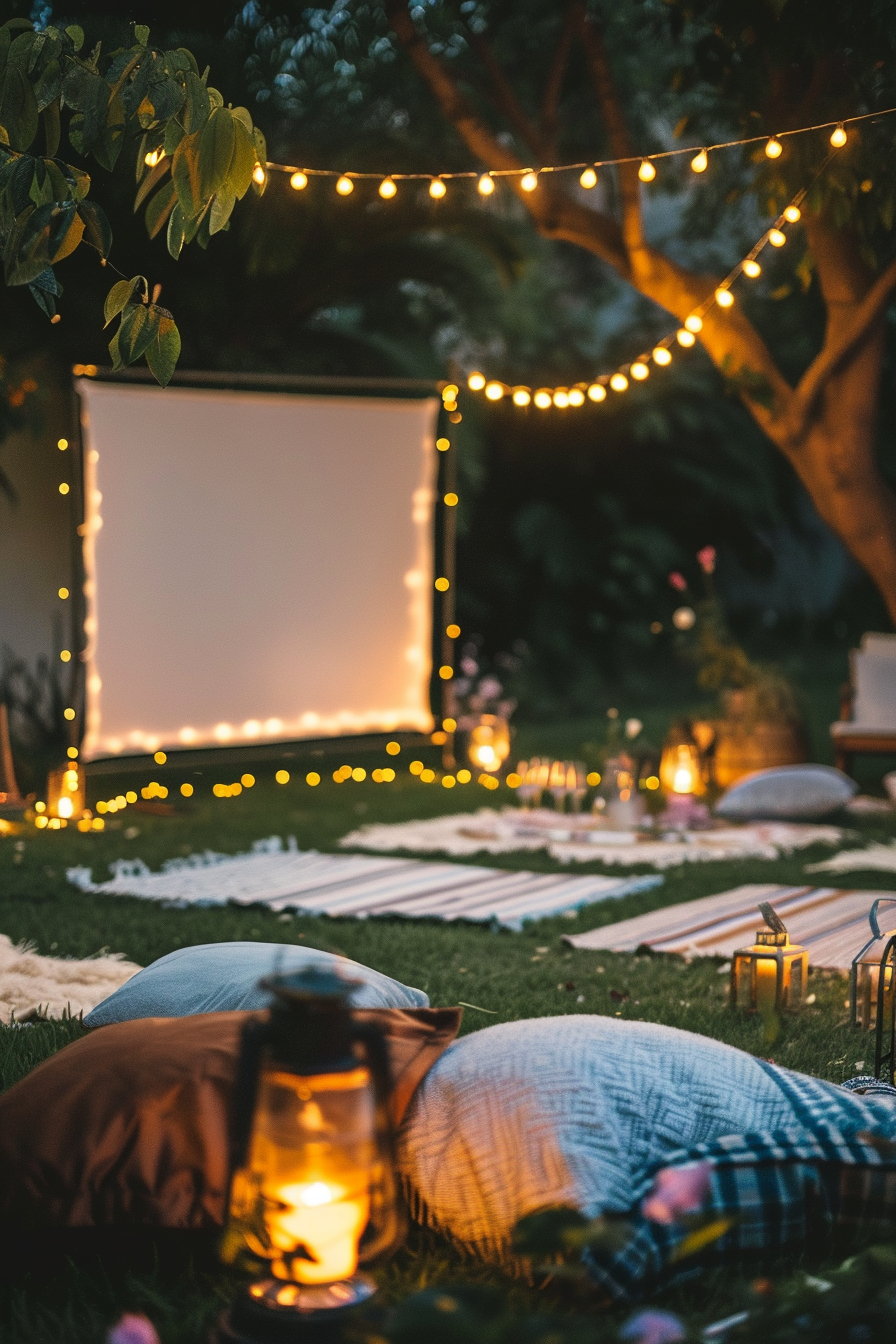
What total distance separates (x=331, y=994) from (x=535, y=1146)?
2.10 ft

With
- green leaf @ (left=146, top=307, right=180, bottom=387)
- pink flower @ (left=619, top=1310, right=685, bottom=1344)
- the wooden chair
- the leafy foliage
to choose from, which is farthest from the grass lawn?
the leafy foliage

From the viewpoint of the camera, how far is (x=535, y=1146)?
1.86 meters

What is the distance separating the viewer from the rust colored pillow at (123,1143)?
183 centimetres

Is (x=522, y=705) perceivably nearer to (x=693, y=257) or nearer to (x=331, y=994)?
(x=693, y=257)

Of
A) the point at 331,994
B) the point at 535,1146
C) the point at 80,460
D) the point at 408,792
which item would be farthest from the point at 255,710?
the point at 331,994

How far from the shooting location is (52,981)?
3.25 metres

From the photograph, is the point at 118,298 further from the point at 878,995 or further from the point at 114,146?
the point at 878,995

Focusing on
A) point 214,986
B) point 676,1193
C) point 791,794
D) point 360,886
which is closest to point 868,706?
point 791,794

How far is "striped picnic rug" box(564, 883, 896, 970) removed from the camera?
371 centimetres

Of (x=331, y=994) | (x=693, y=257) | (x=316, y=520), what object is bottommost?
(x=331, y=994)

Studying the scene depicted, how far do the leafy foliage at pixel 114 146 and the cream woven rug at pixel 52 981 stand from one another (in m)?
1.48

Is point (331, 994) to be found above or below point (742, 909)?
above

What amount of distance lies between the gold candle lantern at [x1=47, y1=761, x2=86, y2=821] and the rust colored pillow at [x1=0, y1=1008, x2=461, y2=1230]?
3544 mm

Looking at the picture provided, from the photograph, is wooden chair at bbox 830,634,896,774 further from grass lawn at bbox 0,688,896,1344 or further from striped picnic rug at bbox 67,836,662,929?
striped picnic rug at bbox 67,836,662,929
